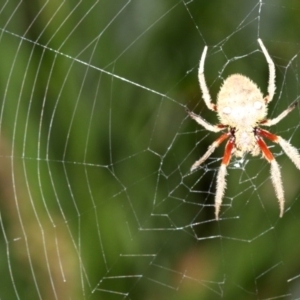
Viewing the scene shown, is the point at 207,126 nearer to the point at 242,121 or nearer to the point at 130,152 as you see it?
the point at 242,121

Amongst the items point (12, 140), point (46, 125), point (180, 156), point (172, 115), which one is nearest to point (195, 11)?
point (172, 115)

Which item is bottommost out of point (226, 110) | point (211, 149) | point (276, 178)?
point (276, 178)

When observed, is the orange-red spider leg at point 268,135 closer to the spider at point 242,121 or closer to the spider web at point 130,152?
the spider at point 242,121

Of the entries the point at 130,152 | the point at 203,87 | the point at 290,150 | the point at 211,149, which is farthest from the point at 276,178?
the point at 130,152

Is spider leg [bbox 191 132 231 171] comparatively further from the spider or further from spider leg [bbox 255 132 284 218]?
spider leg [bbox 255 132 284 218]

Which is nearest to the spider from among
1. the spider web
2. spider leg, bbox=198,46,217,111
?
spider leg, bbox=198,46,217,111

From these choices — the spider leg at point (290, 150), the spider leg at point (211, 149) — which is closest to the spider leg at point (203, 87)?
the spider leg at point (211, 149)
